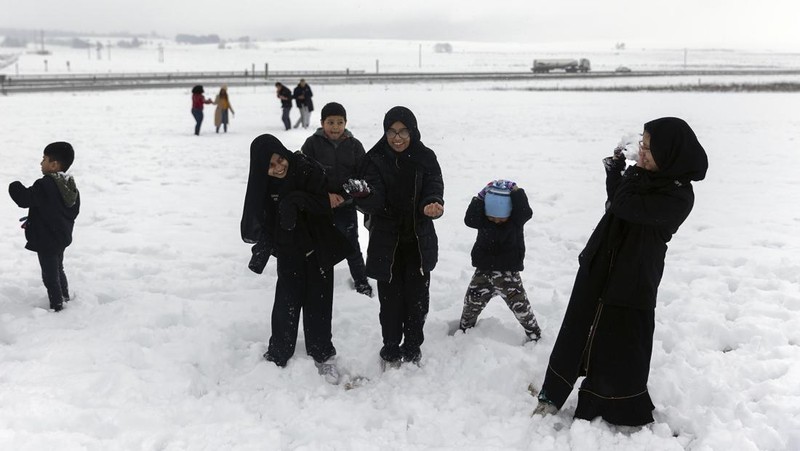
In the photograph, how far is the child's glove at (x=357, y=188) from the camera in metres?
4.17

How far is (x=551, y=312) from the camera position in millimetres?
5648

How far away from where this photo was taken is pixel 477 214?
4625mm

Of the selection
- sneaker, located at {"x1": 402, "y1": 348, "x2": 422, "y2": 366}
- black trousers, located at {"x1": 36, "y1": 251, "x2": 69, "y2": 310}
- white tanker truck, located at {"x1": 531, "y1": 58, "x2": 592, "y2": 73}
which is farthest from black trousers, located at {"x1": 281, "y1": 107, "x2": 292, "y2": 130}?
white tanker truck, located at {"x1": 531, "y1": 58, "x2": 592, "y2": 73}

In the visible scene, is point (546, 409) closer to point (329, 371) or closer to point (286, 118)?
point (329, 371)

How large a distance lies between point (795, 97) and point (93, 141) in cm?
2861

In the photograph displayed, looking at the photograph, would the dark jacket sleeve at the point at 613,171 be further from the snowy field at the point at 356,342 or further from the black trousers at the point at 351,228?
the black trousers at the point at 351,228

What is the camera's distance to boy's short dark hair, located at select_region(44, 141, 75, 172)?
196 inches

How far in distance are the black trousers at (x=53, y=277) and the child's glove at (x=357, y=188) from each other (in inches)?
107

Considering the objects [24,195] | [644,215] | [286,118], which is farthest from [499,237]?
[286,118]

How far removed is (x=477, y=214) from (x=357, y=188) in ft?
3.18

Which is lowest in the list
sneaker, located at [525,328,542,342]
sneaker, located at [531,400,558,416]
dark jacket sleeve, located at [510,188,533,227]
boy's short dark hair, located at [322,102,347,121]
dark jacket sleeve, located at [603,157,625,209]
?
sneaker, located at [531,400,558,416]

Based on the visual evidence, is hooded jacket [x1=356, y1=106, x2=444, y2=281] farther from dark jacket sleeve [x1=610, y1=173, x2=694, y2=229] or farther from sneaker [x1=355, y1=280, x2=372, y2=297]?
sneaker [x1=355, y1=280, x2=372, y2=297]

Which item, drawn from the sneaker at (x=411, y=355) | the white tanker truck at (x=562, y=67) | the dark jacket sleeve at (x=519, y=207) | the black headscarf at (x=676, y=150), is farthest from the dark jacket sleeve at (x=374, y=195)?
the white tanker truck at (x=562, y=67)

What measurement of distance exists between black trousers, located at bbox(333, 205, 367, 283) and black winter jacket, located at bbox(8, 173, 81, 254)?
215 cm
